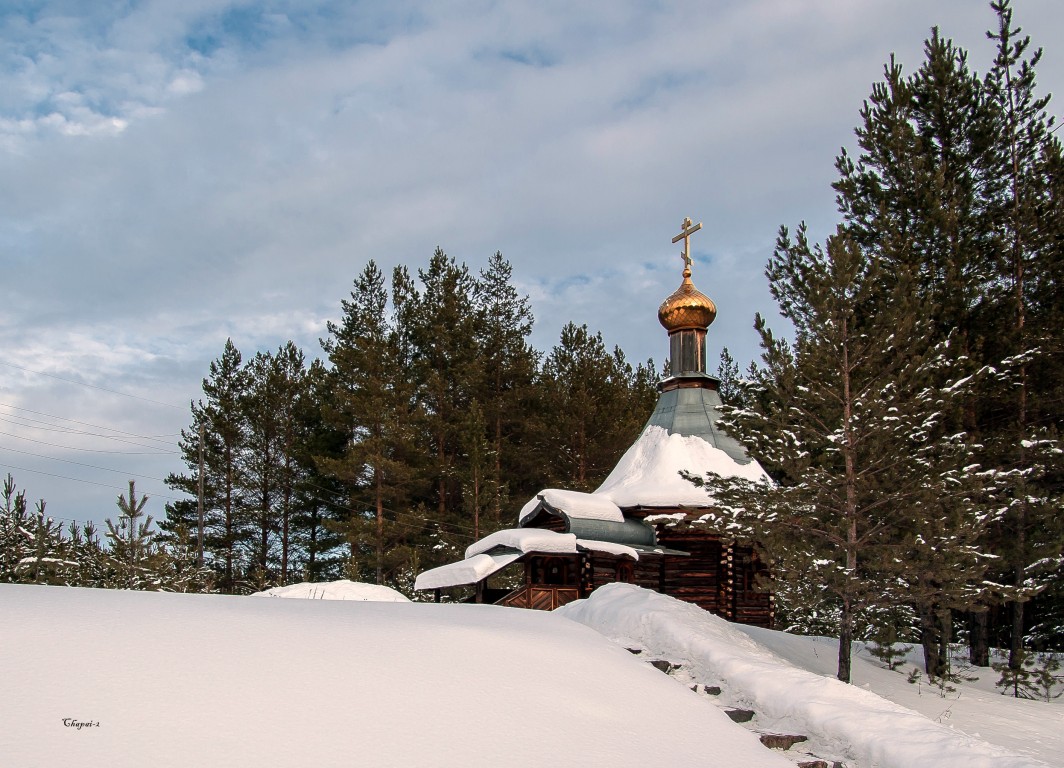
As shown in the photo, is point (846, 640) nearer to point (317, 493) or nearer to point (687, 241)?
point (687, 241)

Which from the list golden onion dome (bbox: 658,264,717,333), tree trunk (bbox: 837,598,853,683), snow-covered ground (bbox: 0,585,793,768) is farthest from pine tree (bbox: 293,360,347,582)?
snow-covered ground (bbox: 0,585,793,768)

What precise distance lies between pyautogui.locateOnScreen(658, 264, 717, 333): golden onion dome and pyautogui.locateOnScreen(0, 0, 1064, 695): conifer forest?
24.6 ft

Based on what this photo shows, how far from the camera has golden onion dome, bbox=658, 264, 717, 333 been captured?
25.7 metres

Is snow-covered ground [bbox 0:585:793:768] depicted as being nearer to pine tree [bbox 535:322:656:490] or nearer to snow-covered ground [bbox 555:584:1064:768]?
snow-covered ground [bbox 555:584:1064:768]

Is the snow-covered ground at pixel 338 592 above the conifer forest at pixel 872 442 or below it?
below

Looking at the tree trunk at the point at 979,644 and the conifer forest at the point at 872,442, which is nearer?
the conifer forest at the point at 872,442

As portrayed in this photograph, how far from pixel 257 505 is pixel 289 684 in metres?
31.3

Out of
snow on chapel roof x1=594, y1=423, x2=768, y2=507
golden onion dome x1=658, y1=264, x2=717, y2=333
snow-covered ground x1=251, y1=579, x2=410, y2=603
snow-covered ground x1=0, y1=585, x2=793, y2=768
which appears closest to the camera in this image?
snow-covered ground x1=0, y1=585, x2=793, y2=768

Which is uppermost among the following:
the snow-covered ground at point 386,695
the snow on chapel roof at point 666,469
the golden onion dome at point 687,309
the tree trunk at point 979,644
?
the golden onion dome at point 687,309

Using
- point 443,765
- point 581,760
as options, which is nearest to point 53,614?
point 443,765

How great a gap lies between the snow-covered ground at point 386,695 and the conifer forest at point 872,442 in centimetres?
347

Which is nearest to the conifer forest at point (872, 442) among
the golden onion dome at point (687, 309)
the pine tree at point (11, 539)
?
the pine tree at point (11, 539)

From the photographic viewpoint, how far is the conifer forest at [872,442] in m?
12.1

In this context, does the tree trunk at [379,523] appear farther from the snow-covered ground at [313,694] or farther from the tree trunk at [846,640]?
the snow-covered ground at [313,694]
